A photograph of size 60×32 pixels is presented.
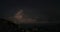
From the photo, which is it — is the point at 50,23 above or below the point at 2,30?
above

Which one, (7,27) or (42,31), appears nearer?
(7,27)

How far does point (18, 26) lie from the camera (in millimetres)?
10625

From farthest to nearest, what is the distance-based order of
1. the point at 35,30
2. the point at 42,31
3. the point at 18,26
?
the point at 42,31
the point at 35,30
the point at 18,26

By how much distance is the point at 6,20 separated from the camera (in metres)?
9.80

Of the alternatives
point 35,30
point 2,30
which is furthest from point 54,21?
point 2,30

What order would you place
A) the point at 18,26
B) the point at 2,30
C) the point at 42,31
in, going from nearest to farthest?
1. the point at 2,30
2. the point at 18,26
3. the point at 42,31

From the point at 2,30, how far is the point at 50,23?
604 centimetres

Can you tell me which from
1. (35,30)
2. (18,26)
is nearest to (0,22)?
(18,26)

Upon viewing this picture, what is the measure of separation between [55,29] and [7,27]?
18.6ft

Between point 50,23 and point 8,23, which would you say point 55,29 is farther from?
point 8,23

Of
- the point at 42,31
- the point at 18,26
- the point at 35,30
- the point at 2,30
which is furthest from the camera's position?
the point at 42,31

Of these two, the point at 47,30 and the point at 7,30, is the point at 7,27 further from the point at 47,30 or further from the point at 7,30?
Result: the point at 47,30

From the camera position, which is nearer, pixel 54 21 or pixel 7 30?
pixel 7 30

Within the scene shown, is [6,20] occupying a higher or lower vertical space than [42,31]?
higher
